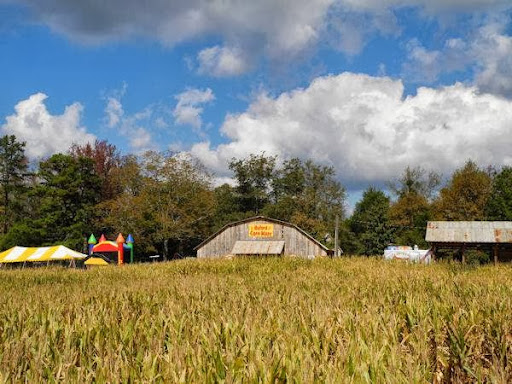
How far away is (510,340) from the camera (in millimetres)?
4293

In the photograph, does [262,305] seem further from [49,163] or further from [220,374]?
[49,163]

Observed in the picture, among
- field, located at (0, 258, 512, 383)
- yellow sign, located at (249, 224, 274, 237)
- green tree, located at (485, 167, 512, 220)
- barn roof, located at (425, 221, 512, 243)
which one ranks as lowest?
field, located at (0, 258, 512, 383)

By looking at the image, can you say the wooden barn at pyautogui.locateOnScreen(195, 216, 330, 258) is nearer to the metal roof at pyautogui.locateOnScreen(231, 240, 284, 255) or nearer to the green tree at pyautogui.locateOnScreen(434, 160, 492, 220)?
the metal roof at pyautogui.locateOnScreen(231, 240, 284, 255)

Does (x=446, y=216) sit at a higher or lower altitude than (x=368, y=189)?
lower

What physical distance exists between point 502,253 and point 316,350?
36380 mm

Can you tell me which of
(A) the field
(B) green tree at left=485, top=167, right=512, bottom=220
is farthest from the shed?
(A) the field

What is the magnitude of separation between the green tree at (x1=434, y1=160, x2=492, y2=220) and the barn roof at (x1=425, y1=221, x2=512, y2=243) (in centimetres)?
2810

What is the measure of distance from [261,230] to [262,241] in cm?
114

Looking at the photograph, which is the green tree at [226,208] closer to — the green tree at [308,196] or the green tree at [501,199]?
the green tree at [308,196]

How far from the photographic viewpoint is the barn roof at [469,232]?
3136 cm

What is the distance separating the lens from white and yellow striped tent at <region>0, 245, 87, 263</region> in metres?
31.6

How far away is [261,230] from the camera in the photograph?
4725 centimetres

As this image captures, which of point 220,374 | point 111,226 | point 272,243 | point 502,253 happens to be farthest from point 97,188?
point 220,374

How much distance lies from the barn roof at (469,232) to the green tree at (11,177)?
4567 cm
